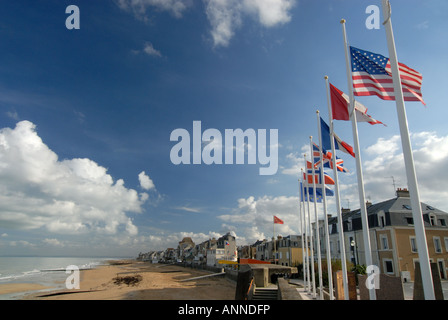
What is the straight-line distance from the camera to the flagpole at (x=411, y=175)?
5.88 m

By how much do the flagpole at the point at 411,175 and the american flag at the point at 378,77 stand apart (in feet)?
3.17

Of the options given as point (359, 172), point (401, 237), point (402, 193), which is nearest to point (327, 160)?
point (359, 172)

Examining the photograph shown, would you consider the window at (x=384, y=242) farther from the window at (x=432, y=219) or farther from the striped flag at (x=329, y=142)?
the striped flag at (x=329, y=142)

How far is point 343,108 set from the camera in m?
11.1

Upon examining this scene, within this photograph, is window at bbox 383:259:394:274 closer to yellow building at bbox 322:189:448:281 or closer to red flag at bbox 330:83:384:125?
yellow building at bbox 322:189:448:281

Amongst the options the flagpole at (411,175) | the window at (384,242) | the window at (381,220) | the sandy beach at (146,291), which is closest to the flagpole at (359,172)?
the flagpole at (411,175)

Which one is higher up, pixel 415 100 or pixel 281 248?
pixel 415 100

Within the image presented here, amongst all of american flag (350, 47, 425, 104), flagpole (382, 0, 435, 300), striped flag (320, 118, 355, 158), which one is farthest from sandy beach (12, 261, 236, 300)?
american flag (350, 47, 425, 104)

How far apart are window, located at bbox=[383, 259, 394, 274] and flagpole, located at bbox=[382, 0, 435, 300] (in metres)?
35.3

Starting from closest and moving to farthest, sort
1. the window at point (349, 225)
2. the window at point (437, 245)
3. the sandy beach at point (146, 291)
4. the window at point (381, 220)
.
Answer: the sandy beach at point (146, 291)
the window at point (437, 245)
the window at point (381, 220)
the window at point (349, 225)
